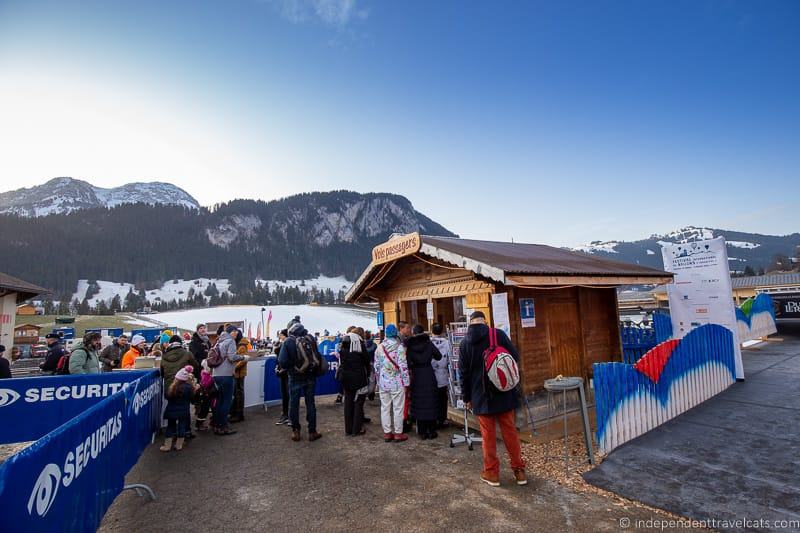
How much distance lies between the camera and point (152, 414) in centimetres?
604

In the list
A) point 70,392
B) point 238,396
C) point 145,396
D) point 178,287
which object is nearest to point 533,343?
point 238,396

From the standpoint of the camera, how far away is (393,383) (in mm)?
6066

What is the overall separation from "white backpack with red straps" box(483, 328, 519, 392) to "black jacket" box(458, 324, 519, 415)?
4.2 inches

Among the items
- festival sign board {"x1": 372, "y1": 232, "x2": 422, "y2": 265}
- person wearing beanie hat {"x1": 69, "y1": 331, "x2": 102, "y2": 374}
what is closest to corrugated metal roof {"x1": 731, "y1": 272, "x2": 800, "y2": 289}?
festival sign board {"x1": 372, "y1": 232, "x2": 422, "y2": 265}

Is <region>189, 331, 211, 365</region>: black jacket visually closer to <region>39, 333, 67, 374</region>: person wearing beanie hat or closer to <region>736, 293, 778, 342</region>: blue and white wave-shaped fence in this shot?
<region>39, 333, 67, 374</region>: person wearing beanie hat

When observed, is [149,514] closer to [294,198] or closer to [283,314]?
[283,314]

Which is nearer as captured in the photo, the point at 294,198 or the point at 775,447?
the point at 775,447

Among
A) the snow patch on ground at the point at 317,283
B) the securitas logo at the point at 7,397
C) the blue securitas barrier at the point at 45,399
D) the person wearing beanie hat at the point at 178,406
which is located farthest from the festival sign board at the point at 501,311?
the snow patch on ground at the point at 317,283

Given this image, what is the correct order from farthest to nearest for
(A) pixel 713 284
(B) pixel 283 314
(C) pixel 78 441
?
(B) pixel 283 314
(A) pixel 713 284
(C) pixel 78 441

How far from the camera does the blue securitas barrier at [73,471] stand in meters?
2.11

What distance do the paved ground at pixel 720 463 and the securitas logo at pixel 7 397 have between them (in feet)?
26.9

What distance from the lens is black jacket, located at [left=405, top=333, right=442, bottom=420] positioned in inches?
239

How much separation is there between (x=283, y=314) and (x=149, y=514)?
192ft

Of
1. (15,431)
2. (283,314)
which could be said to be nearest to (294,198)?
(283,314)
